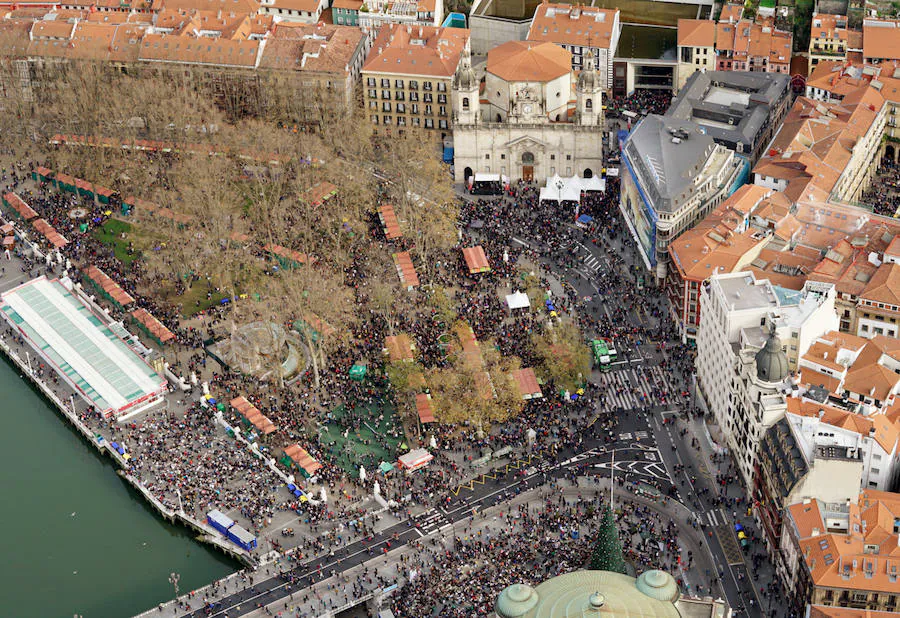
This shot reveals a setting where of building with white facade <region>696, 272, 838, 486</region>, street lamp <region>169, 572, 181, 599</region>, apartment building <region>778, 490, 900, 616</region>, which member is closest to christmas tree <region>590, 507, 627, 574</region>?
apartment building <region>778, 490, 900, 616</region>

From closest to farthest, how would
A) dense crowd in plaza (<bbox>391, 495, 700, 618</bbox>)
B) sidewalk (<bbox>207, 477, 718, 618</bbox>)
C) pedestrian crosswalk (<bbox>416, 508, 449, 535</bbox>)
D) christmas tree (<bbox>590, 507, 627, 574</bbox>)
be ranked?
christmas tree (<bbox>590, 507, 627, 574</bbox>)
dense crowd in plaza (<bbox>391, 495, 700, 618</bbox>)
sidewalk (<bbox>207, 477, 718, 618</bbox>)
pedestrian crosswalk (<bbox>416, 508, 449, 535</bbox>)

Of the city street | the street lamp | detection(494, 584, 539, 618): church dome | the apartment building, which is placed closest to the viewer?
detection(494, 584, 539, 618): church dome

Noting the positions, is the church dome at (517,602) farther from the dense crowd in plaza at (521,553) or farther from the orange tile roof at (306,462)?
the orange tile roof at (306,462)

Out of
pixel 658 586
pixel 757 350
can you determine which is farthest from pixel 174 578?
pixel 757 350

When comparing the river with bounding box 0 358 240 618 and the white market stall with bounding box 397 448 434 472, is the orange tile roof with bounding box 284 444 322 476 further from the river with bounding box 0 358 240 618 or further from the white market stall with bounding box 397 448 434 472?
the river with bounding box 0 358 240 618

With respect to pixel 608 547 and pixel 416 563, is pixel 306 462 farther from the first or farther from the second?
pixel 608 547

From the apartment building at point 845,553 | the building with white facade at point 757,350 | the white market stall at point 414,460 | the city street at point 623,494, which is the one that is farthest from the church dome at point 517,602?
the building with white facade at point 757,350
